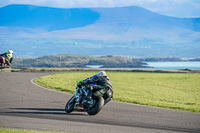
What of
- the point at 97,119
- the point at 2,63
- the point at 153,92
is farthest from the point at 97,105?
the point at 2,63

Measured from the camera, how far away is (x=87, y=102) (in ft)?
47.0

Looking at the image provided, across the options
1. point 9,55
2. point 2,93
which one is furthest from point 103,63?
point 2,93

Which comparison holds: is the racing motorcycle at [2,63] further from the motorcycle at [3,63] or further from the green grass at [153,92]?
the green grass at [153,92]

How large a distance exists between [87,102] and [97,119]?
1043mm

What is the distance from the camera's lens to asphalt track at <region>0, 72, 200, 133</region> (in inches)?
469

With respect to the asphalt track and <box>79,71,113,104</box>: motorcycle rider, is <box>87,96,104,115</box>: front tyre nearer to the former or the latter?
the asphalt track

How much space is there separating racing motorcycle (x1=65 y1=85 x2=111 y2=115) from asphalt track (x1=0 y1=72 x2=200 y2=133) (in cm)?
25

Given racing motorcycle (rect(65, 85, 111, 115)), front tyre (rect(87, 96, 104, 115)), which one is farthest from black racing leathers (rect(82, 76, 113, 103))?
front tyre (rect(87, 96, 104, 115))

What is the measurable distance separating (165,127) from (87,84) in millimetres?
3750

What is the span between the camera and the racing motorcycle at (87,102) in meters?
13.9

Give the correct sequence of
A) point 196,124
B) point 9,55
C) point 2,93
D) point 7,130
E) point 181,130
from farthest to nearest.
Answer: point 9,55, point 2,93, point 196,124, point 181,130, point 7,130

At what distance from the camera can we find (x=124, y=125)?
12516 mm

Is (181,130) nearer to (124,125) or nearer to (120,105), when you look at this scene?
(124,125)

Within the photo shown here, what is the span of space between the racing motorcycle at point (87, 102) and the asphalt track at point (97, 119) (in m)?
0.25
